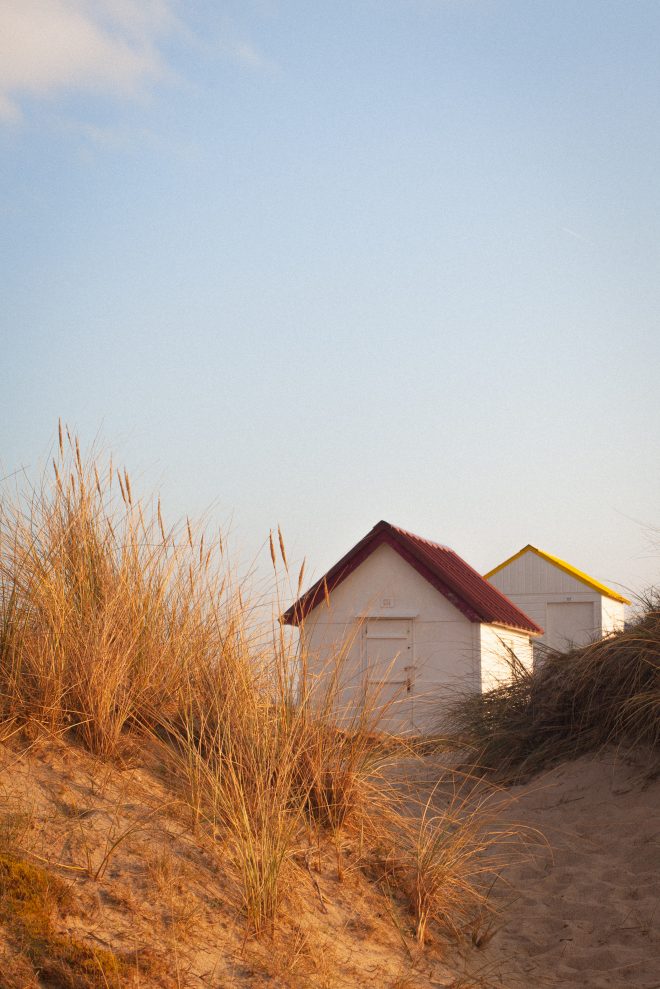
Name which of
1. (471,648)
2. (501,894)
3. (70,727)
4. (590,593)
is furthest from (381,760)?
(590,593)

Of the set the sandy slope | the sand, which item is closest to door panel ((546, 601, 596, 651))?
the sandy slope

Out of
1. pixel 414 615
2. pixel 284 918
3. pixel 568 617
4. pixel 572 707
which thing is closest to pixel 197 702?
pixel 284 918

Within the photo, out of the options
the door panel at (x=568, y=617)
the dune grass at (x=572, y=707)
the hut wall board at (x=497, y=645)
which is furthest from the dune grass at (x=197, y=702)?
the door panel at (x=568, y=617)

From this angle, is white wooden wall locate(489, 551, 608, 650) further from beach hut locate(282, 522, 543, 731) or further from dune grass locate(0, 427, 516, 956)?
dune grass locate(0, 427, 516, 956)

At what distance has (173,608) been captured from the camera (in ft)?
17.7

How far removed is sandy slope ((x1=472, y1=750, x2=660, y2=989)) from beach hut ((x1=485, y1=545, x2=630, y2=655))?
19.1 m

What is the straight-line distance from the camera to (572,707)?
7.92 metres

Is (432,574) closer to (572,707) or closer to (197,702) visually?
(572,707)

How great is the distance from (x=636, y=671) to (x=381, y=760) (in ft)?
10.2

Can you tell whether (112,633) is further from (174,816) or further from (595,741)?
(595,741)

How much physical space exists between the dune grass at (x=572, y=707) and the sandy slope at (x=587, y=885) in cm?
28

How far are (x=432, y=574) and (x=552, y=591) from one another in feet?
36.3

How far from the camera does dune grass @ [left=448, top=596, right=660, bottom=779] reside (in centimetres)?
737

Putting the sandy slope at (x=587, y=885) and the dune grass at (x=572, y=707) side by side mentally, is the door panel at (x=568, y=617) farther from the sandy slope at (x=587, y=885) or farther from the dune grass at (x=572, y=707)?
the sandy slope at (x=587, y=885)
